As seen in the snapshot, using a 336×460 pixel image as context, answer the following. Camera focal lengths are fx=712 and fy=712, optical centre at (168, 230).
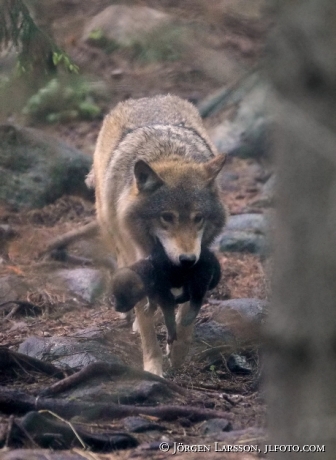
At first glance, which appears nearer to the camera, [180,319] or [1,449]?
[1,449]

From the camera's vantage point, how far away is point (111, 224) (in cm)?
666

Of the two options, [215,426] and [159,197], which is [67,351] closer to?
[159,197]

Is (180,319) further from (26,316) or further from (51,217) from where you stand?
(51,217)

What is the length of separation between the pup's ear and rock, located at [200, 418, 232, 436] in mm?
2102

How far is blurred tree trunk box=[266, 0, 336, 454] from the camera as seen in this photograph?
6.28 feet

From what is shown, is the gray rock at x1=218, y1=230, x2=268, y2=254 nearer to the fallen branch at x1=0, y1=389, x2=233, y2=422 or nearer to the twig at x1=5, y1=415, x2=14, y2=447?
the fallen branch at x1=0, y1=389, x2=233, y2=422

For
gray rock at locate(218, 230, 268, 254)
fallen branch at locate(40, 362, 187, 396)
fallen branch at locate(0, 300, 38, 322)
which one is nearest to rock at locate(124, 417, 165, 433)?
fallen branch at locate(40, 362, 187, 396)

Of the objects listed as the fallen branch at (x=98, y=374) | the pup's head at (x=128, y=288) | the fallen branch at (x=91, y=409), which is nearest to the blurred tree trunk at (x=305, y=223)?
the fallen branch at (x=91, y=409)

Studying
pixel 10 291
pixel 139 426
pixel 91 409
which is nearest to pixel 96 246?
pixel 10 291

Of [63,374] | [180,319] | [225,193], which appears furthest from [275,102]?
[225,193]

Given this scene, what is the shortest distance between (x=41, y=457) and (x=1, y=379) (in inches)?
58.9

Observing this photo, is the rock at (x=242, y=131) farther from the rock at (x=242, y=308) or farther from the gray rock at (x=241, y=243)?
the rock at (x=242, y=308)

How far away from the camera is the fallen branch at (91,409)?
14.1 feet

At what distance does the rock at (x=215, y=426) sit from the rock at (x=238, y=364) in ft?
4.01
